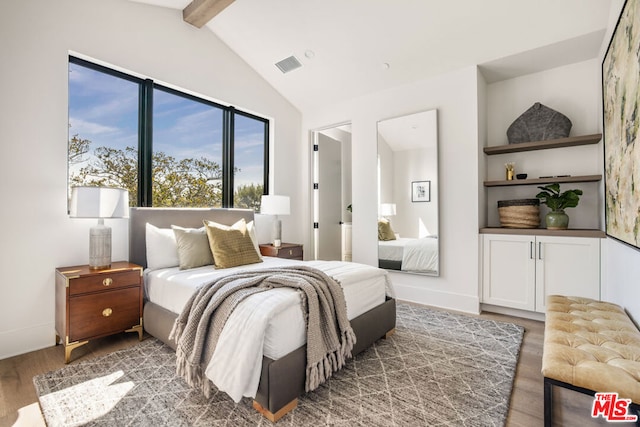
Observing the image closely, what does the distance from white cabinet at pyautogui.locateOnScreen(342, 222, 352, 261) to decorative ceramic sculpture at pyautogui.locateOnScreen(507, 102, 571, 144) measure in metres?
2.44

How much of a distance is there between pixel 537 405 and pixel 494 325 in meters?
1.35

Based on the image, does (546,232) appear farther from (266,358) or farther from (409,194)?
(266,358)

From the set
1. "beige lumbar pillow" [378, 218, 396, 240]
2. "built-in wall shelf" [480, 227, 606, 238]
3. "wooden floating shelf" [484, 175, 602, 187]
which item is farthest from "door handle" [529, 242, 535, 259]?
"beige lumbar pillow" [378, 218, 396, 240]

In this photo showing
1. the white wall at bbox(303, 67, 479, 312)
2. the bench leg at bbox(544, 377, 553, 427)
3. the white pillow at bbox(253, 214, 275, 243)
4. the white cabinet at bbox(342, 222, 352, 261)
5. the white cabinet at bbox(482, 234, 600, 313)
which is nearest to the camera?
the bench leg at bbox(544, 377, 553, 427)

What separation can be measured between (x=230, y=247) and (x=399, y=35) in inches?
111

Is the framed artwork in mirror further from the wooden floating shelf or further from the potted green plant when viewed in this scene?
the potted green plant

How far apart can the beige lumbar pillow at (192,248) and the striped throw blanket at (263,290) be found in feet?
2.88

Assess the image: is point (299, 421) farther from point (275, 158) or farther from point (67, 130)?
point (275, 158)

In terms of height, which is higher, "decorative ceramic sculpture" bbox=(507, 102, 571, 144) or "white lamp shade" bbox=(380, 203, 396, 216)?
"decorative ceramic sculpture" bbox=(507, 102, 571, 144)

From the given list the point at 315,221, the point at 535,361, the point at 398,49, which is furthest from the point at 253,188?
the point at 535,361

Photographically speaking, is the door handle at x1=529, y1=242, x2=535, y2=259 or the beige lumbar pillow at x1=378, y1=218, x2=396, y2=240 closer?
the door handle at x1=529, y1=242, x2=535, y2=259

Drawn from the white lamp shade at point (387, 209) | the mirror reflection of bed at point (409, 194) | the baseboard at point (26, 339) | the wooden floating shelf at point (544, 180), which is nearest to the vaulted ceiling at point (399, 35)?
the mirror reflection of bed at point (409, 194)

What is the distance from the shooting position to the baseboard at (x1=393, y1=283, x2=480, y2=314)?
351 cm

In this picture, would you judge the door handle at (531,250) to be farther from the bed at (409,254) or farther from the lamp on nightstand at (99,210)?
the lamp on nightstand at (99,210)
